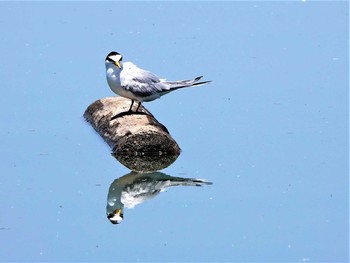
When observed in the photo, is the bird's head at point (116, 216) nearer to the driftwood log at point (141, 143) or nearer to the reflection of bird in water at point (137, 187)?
the reflection of bird in water at point (137, 187)

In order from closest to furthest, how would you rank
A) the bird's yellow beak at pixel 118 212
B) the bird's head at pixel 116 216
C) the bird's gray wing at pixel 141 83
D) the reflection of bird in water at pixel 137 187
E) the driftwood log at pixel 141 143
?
1. the bird's head at pixel 116 216
2. the bird's yellow beak at pixel 118 212
3. the reflection of bird in water at pixel 137 187
4. the driftwood log at pixel 141 143
5. the bird's gray wing at pixel 141 83

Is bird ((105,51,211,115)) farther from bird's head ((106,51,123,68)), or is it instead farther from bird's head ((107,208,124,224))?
bird's head ((107,208,124,224))

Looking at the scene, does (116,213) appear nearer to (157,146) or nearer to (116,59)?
(157,146)

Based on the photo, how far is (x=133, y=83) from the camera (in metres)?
13.7

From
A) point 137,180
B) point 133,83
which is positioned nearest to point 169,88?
point 133,83

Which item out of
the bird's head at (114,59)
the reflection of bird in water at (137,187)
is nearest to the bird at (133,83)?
the bird's head at (114,59)

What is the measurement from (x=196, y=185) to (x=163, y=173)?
508mm

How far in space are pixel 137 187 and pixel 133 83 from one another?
1.42 m

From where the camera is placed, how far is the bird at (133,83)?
13.7 m

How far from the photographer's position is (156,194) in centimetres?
1242

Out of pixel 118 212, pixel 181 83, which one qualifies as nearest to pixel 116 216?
pixel 118 212

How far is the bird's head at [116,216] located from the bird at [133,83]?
1.95 metres

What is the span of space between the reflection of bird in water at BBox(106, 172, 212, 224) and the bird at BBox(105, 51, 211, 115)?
1.04 meters

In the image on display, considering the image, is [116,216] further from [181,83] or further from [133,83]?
[181,83]
